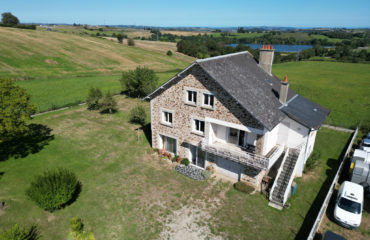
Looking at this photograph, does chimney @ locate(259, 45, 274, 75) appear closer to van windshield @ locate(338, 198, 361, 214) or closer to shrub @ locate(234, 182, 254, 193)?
shrub @ locate(234, 182, 254, 193)

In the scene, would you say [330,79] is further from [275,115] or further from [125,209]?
[125,209]

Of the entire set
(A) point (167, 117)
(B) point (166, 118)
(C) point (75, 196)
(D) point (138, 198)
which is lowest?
(D) point (138, 198)

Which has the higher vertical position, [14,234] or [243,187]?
[14,234]

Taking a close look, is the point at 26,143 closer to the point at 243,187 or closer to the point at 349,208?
the point at 243,187

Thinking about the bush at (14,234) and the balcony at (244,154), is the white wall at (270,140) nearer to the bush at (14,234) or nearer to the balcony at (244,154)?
the balcony at (244,154)

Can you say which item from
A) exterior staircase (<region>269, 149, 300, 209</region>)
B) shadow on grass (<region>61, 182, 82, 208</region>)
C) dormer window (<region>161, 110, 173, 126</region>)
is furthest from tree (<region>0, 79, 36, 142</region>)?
exterior staircase (<region>269, 149, 300, 209</region>)

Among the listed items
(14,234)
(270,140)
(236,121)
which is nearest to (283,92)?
(270,140)

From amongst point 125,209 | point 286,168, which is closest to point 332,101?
point 286,168
